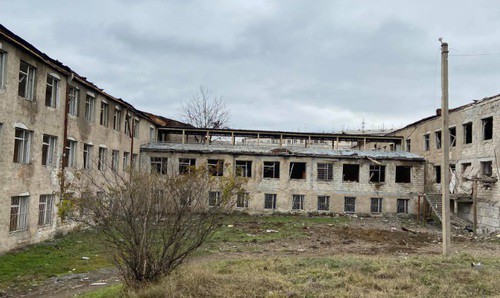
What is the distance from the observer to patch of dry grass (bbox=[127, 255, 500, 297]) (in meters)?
7.65

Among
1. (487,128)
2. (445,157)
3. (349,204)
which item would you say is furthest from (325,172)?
(445,157)

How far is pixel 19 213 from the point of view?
1491cm

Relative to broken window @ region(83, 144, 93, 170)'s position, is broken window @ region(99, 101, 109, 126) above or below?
above

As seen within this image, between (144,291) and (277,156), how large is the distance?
22982 millimetres

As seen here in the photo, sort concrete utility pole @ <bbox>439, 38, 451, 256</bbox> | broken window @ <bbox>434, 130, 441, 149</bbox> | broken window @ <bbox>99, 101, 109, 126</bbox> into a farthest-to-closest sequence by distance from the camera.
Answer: broken window @ <bbox>434, 130, 441, 149</bbox> → broken window @ <bbox>99, 101, 109, 126</bbox> → concrete utility pole @ <bbox>439, 38, 451, 256</bbox>

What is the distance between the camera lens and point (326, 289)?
820cm

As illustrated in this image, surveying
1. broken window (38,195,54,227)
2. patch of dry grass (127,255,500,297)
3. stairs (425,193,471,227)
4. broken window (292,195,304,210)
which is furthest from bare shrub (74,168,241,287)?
broken window (292,195,304,210)

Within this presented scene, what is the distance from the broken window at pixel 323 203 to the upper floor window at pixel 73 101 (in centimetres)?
1824

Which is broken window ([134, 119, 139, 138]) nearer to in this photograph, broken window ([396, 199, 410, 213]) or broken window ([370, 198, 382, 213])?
broken window ([370, 198, 382, 213])

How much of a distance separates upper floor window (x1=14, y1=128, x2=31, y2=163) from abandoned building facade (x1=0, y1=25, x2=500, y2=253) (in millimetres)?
39

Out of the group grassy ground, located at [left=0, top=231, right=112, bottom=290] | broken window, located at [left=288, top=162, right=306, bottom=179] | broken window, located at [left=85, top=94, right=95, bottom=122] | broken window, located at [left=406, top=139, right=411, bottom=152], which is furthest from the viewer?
broken window, located at [left=406, top=139, right=411, bottom=152]

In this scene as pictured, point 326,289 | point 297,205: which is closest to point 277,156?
point 297,205

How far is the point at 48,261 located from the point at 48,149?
18.8 ft

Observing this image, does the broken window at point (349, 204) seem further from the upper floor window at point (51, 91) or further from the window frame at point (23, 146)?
the window frame at point (23, 146)
